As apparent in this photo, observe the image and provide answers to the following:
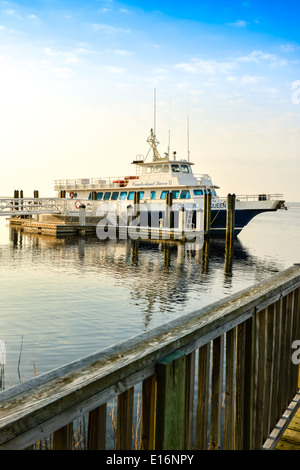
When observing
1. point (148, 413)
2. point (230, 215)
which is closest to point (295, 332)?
point (148, 413)

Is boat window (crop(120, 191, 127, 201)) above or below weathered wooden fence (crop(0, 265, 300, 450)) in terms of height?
above

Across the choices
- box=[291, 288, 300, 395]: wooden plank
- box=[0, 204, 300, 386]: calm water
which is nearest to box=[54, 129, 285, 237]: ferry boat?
box=[0, 204, 300, 386]: calm water

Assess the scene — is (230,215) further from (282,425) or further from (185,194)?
(282,425)

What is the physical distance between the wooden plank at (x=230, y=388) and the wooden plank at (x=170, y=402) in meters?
0.65

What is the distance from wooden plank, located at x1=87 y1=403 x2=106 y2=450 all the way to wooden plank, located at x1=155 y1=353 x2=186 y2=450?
0.95 ft

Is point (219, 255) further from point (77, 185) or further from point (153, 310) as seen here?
point (77, 185)

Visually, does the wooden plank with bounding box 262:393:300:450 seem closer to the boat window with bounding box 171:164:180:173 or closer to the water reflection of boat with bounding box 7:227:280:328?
the water reflection of boat with bounding box 7:227:280:328

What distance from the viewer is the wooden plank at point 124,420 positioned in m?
1.59

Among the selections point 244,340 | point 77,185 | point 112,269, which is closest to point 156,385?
point 244,340

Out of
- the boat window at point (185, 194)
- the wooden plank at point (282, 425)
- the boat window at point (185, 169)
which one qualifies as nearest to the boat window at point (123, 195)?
the boat window at point (185, 169)

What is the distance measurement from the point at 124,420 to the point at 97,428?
134 mm

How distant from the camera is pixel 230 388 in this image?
2430mm

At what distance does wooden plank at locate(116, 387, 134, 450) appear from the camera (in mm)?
1589

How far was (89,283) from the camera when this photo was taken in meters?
14.8
